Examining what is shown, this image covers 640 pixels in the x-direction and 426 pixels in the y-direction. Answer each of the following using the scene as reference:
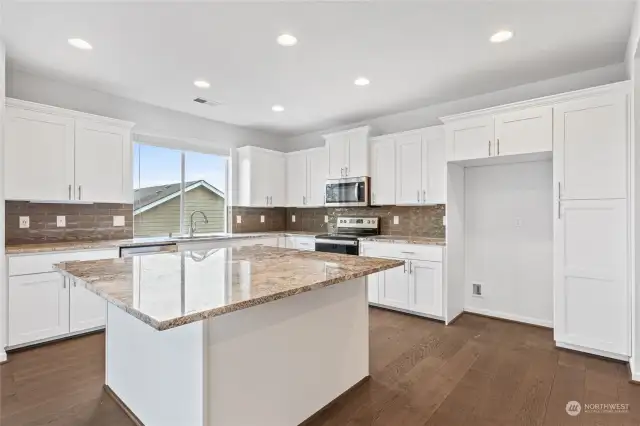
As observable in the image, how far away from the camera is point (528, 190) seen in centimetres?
374

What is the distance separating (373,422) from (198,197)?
4003 millimetres

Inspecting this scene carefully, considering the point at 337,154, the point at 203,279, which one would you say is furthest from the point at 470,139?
the point at 203,279

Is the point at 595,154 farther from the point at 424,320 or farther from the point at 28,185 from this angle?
the point at 28,185

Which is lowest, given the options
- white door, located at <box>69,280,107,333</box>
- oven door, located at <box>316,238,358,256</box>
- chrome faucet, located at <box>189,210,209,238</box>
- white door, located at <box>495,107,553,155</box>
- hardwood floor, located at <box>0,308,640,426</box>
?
hardwood floor, located at <box>0,308,640,426</box>

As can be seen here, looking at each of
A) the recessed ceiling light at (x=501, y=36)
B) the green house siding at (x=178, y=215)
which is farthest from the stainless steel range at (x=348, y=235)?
the recessed ceiling light at (x=501, y=36)

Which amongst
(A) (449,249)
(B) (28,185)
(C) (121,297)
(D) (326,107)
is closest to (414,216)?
(A) (449,249)

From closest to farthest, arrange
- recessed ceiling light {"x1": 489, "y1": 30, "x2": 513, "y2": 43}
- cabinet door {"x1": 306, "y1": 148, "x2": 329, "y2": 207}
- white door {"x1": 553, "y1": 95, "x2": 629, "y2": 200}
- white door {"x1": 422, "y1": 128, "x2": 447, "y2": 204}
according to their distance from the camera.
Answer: recessed ceiling light {"x1": 489, "y1": 30, "x2": 513, "y2": 43}
white door {"x1": 553, "y1": 95, "x2": 629, "y2": 200}
white door {"x1": 422, "y1": 128, "x2": 447, "y2": 204}
cabinet door {"x1": 306, "y1": 148, "x2": 329, "y2": 207}

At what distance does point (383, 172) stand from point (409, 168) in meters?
0.38

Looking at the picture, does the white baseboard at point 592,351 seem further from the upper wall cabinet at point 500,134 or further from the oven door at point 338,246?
the oven door at point 338,246

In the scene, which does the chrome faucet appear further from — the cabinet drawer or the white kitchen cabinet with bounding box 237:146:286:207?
the cabinet drawer

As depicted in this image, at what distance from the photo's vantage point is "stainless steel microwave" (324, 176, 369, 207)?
4655 millimetres

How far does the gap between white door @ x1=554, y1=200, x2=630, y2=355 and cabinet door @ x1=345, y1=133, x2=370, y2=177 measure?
7.69ft

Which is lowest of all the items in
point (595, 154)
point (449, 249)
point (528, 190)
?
point (449, 249)

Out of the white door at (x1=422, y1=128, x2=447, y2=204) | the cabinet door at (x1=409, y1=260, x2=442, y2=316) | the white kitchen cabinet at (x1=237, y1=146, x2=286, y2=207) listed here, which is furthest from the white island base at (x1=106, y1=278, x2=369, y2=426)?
the white kitchen cabinet at (x1=237, y1=146, x2=286, y2=207)
